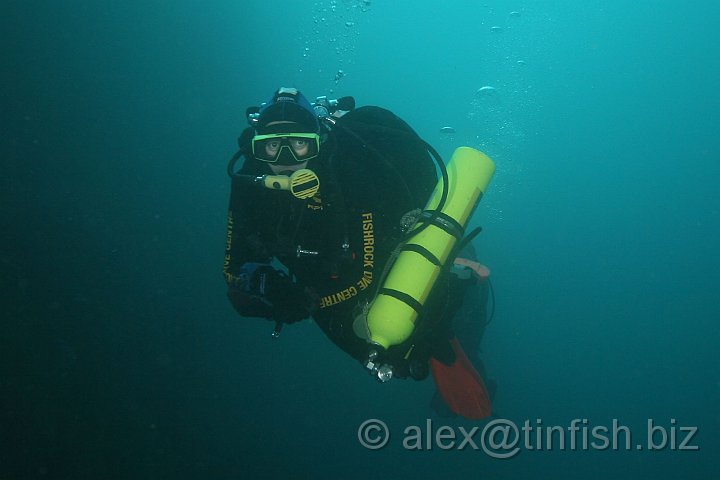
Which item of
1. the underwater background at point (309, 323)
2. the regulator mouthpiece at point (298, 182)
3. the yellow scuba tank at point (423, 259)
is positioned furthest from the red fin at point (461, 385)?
the underwater background at point (309, 323)

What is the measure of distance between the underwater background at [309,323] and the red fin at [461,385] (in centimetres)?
473

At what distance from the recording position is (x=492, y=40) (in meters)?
17.2

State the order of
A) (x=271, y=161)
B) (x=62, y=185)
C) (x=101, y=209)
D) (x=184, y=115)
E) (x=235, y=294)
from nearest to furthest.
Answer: (x=271, y=161) < (x=235, y=294) < (x=62, y=185) < (x=101, y=209) < (x=184, y=115)

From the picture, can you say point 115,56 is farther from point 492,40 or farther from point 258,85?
point 492,40

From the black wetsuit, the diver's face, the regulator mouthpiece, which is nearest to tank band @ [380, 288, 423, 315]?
the black wetsuit

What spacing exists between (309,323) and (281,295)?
10.6 metres

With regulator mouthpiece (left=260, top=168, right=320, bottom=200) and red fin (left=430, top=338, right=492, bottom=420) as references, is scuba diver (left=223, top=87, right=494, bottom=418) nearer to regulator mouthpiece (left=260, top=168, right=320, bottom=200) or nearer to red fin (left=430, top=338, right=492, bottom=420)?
regulator mouthpiece (left=260, top=168, right=320, bottom=200)

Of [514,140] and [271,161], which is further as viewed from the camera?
[514,140]

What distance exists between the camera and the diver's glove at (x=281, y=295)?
8.43 ft

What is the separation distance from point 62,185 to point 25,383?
15.0ft

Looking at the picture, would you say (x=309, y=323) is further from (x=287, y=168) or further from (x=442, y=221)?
(x=287, y=168)

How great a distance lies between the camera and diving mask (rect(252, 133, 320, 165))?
2555 mm

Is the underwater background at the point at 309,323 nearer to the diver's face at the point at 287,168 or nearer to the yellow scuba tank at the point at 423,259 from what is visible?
the yellow scuba tank at the point at 423,259

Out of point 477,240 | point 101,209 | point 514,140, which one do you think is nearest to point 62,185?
point 101,209
